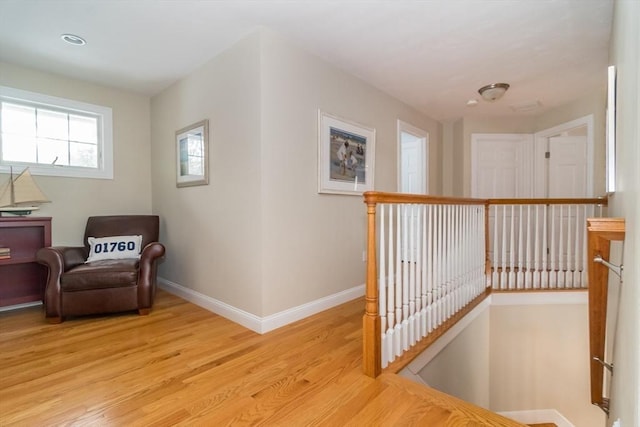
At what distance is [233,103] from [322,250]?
4.91ft

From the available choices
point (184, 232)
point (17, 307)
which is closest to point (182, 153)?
point (184, 232)

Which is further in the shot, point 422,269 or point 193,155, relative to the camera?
point 193,155

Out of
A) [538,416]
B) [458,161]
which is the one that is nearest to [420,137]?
[458,161]

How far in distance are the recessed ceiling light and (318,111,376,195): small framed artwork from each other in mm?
2004

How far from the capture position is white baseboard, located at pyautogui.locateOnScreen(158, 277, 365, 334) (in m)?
2.36

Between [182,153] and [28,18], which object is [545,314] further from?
[28,18]

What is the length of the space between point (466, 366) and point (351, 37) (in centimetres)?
297

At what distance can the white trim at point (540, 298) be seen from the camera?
10.3 ft

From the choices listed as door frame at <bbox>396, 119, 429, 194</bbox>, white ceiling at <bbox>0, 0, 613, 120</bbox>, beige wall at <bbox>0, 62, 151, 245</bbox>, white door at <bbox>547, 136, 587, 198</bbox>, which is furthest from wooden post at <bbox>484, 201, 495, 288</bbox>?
beige wall at <bbox>0, 62, 151, 245</bbox>

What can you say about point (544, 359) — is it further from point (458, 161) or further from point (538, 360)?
point (458, 161)

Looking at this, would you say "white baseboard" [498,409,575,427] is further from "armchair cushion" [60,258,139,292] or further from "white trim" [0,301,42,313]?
"white trim" [0,301,42,313]

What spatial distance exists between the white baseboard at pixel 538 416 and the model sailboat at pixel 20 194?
515 cm

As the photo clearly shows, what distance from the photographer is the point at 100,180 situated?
3389mm

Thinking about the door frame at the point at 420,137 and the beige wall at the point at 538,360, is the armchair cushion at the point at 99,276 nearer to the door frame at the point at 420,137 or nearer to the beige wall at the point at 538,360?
the door frame at the point at 420,137
